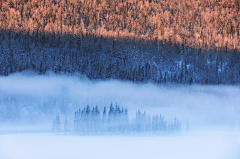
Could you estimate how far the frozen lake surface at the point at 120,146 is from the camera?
4.45m

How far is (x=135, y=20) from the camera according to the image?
16.4ft

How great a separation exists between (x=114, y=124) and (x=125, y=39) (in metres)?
1.40

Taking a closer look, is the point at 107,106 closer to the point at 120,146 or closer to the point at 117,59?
the point at 120,146

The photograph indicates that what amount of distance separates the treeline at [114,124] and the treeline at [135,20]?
1251 mm

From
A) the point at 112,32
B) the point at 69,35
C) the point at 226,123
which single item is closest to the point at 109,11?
the point at 112,32

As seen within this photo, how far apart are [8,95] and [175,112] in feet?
8.85

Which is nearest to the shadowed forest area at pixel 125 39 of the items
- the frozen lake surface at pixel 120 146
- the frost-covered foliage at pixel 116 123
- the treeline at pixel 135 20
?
the treeline at pixel 135 20

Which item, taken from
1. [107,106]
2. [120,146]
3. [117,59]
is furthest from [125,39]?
[120,146]

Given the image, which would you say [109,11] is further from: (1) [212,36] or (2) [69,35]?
(1) [212,36]

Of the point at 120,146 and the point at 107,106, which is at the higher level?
the point at 107,106

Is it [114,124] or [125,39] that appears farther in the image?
[125,39]

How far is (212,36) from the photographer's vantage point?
16.8 feet

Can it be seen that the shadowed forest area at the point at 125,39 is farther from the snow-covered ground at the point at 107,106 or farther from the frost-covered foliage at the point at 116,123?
the frost-covered foliage at the point at 116,123

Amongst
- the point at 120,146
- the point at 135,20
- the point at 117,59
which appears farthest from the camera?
the point at 135,20
